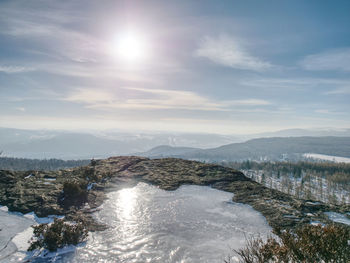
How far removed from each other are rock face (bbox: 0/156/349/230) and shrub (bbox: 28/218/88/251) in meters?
1.17

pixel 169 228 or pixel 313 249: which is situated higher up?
pixel 313 249

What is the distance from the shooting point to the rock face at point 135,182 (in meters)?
12.7

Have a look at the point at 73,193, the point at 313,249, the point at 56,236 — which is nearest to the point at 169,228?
the point at 56,236

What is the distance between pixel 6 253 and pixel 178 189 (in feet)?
38.9

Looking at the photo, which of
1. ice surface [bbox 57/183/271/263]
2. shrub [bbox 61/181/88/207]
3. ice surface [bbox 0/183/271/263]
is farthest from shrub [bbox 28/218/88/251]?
shrub [bbox 61/181/88/207]

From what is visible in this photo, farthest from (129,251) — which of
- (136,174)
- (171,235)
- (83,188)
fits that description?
(136,174)

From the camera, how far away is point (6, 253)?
8.42 metres

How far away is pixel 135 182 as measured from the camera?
18969mm

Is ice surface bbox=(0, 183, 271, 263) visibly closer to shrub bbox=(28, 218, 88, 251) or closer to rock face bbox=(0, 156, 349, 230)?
shrub bbox=(28, 218, 88, 251)

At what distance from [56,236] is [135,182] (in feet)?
33.0

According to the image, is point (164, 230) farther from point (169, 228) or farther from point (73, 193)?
point (73, 193)

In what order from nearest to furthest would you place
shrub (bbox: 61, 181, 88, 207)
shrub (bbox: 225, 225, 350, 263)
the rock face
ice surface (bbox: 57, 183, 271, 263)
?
shrub (bbox: 225, 225, 350, 263), ice surface (bbox: 57, 183, 271, 263), the rock face, shrub (bbox: 61, 181, 88, 207)

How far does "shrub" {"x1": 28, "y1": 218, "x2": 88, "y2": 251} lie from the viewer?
29.2 ft

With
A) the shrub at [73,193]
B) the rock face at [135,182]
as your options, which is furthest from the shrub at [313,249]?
the shrub at [73,193]
